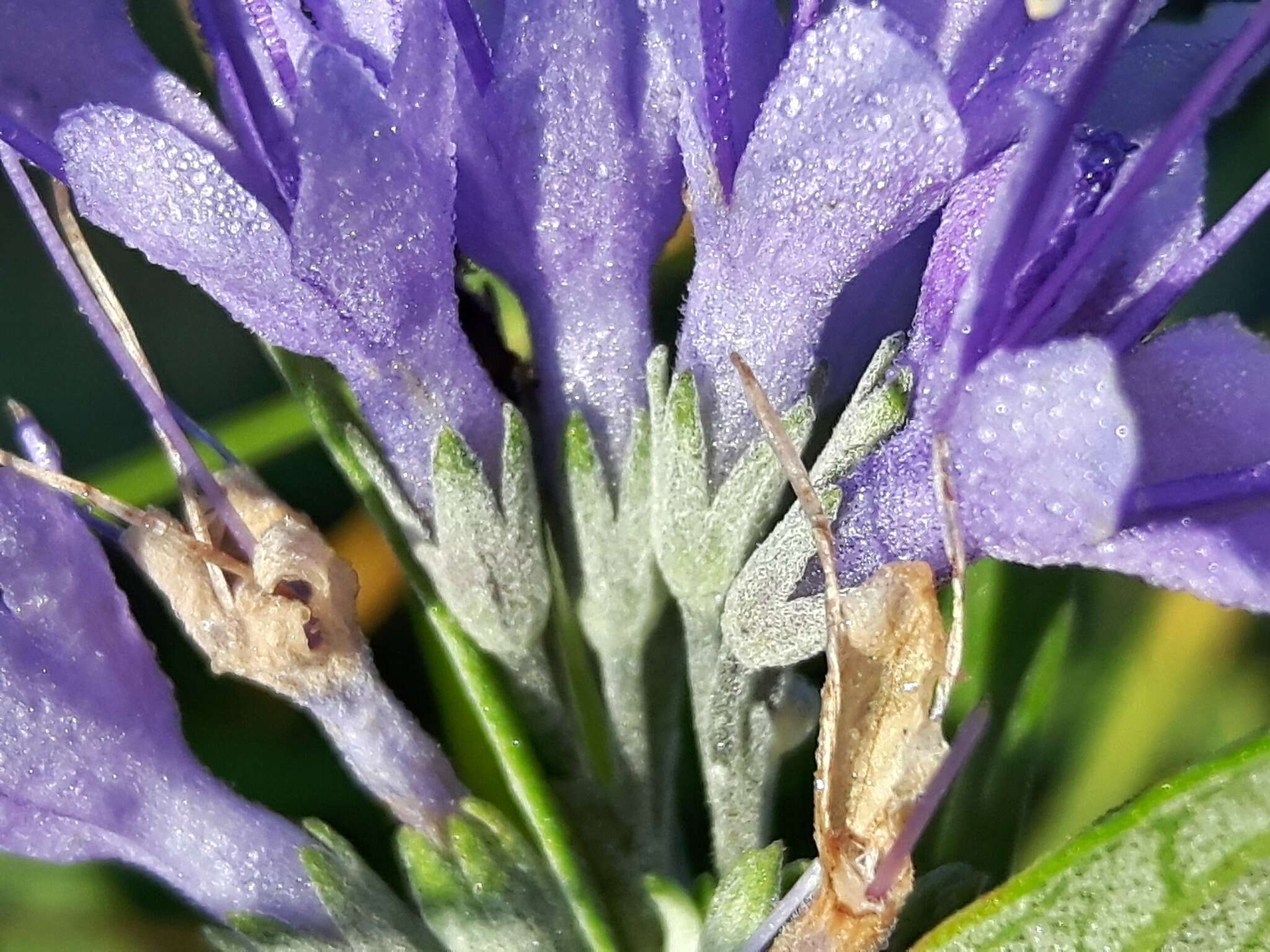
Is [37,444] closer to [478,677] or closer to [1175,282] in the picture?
[478,677]

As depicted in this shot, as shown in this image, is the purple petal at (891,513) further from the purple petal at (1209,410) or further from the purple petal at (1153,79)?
the purple petal at (1153,79)

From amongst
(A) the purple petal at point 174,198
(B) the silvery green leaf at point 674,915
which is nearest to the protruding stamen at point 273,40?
(A) the purple petal at point 174,198

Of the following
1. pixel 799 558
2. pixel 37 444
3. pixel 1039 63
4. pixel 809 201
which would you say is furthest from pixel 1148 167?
pixel 37 444

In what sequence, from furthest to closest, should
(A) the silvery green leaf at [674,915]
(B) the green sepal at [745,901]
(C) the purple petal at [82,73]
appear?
(A) the silvery green leaf at [674,915] → (B) the green sepal at [745,901] → (C) the purple petal at [82,73]

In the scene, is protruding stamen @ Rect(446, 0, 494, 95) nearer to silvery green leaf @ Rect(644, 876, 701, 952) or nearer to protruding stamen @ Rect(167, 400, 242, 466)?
protruding stamen @ Rect(167, 400, 242, 466)

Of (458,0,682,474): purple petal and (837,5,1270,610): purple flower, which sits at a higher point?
(458,0,682,474): purple petal

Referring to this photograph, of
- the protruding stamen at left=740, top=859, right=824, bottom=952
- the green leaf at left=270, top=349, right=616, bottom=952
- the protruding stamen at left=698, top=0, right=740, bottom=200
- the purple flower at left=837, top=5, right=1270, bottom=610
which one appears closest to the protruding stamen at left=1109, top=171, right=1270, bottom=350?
the purple flower at left=837, top=5, right=1270, bottom=610

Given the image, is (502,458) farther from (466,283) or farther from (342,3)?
(342,3)
